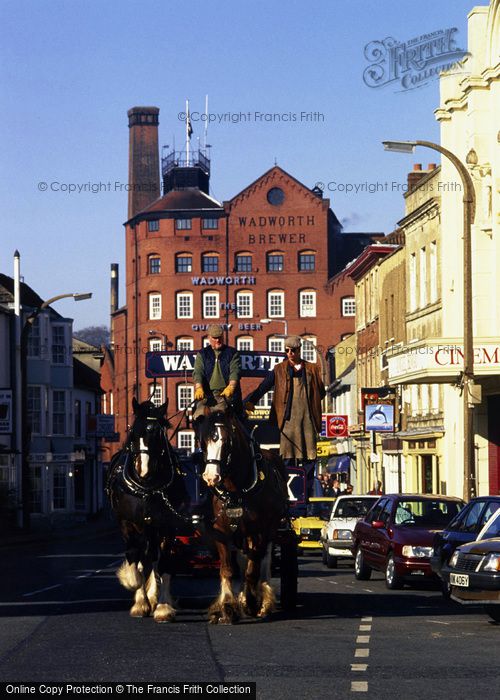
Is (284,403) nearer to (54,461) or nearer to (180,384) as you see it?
(54,461)

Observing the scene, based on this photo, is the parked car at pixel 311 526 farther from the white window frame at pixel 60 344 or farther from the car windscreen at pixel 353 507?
the white window frame at pixel 60 344

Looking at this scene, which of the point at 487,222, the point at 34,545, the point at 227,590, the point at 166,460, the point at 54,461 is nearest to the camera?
the point at 227,590

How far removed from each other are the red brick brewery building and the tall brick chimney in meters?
9.55

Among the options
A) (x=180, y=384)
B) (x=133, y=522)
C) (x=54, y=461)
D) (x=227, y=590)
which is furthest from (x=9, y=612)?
(x=180, y=384)

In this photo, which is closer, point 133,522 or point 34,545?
point 133,522

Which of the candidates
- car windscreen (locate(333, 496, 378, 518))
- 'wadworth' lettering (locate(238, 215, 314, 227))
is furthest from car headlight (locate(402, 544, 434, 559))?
'wadworth' lettering (locate(238, 215, 314, 227))

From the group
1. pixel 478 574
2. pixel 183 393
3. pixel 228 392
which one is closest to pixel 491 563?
pixel 478 574

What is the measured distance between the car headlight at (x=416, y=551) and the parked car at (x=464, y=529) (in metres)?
2.60

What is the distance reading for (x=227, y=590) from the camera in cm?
1477

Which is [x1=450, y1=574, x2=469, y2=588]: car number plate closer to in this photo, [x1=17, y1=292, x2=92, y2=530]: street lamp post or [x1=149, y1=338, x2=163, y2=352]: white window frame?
[x1=17, y1=292, x2=92, y2=530]: street lamp post

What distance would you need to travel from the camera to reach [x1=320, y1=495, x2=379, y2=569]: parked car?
100 ft

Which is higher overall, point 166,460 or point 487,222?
point 487,222

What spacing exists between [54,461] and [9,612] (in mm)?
50844

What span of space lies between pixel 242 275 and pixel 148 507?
4065 inches
